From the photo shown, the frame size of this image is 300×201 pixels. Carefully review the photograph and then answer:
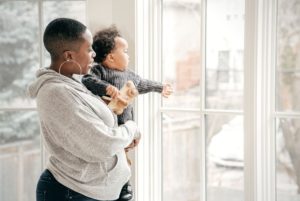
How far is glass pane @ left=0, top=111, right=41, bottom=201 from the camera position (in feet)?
7.57

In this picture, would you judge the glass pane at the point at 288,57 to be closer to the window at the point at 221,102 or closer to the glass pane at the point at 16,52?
the window at the point at 221,102

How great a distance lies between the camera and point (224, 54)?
1924 mm

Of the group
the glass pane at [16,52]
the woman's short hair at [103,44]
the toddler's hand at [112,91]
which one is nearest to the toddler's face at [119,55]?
the woman's short hair at [103,44]

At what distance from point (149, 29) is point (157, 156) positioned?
61 centimetres

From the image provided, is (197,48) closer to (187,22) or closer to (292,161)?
(187,22)

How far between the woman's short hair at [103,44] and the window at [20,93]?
62cm

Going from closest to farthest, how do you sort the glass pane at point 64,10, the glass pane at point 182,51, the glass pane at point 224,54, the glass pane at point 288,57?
the glass pane at point 288,57, the glass pane at point 224,54, the glass pane at point 182,51, the glass pane at point 64,10

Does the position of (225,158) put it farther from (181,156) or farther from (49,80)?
(49,80)

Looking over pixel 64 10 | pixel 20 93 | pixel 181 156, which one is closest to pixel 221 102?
pixel 181 156

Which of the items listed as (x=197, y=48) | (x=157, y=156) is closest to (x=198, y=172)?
(x=157, y=156)

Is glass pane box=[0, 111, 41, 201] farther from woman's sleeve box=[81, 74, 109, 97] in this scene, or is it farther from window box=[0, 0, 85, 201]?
woman's sleeve box=[81, 74, 109, 97]

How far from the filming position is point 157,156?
2109 millimetres

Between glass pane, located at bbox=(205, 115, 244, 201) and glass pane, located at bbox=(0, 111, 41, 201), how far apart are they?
0.92 metres

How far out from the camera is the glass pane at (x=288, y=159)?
5.75 ft
